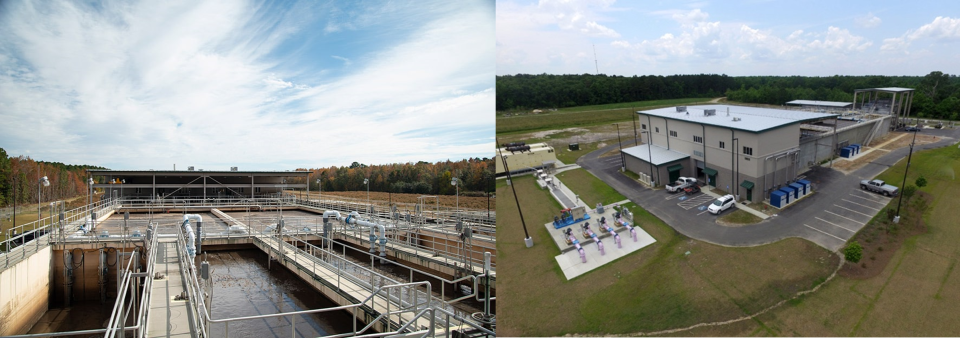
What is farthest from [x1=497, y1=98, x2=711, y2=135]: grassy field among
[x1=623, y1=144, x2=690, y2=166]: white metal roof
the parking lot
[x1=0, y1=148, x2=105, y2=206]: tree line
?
[x1=0, y1=148, x2=105, y2=206]: tree line

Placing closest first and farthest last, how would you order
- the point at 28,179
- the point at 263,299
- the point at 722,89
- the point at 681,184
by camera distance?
the point at 681,184
the point at 28,179
the point at 722,89
the point at 263,299

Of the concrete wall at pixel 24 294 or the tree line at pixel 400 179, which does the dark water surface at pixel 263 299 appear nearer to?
the concrete wall at pixel 24 294

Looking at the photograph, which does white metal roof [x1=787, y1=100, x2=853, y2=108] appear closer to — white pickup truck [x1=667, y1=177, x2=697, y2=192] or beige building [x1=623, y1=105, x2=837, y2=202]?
beige building [x1=623, y1=105, x2=837, y2=202]

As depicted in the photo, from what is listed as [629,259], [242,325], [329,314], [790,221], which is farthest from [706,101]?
[242,325]

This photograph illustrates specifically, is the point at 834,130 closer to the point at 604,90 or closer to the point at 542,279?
the point at 604,90

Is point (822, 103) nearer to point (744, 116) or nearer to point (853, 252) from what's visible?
point (744, 116)

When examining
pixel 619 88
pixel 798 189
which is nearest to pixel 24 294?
pixel 619 88
